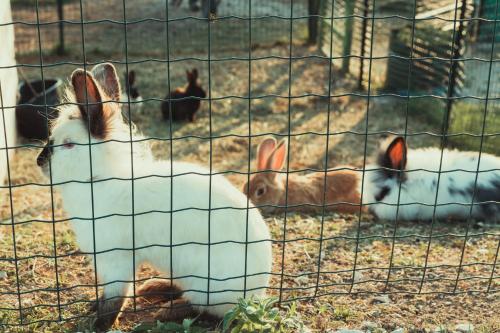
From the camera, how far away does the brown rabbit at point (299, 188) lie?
5.91 meters

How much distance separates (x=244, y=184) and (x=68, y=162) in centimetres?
285

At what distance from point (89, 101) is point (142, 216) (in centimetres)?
64

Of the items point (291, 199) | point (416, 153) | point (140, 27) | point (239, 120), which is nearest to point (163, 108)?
point (239, 120)

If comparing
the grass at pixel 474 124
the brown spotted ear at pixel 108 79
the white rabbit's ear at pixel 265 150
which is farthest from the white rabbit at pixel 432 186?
the brown spotted ear at pixel 108 79

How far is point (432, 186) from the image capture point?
5793 millimetres

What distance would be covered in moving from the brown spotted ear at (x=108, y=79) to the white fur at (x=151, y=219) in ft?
0.62

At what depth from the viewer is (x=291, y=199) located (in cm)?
593

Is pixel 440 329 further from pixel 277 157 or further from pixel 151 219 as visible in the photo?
pixel 277 157

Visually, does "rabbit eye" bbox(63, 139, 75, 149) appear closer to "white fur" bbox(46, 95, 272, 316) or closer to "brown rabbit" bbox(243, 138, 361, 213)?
"white fur" bbox(46, 95, 272, 316)

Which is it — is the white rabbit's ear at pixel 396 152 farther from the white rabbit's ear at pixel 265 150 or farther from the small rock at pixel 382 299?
the small rock at pixel 382 299

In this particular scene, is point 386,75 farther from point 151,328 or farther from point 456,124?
point 151,328

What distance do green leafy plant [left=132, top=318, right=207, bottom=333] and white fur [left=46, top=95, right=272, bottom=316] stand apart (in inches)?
8.3

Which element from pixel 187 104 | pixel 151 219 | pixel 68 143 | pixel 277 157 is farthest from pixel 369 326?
pixel 187 104

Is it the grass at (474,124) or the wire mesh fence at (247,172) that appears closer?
the wire mesh fence at (247,172)
